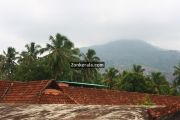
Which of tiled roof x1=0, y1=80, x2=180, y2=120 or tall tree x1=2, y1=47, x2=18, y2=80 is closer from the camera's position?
tiled roof x1=0, y1=80, x2=180, y2=120

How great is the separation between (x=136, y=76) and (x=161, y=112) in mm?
37761

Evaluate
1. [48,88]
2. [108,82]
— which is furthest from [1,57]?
[48,88]

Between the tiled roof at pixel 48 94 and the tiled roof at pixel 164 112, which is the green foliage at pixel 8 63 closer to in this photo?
the tiled roof at pixel 48 94

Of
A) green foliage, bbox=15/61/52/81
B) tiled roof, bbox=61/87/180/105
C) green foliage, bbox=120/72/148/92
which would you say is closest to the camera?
tiled roof, bbox=61/87/180/105

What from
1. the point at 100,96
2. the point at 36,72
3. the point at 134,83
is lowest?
the point at 100,96

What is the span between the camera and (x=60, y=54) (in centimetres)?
4609

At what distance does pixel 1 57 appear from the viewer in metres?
54.5

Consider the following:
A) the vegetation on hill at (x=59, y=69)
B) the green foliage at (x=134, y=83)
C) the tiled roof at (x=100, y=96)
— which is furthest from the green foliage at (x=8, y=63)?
the tiled roof at (x=100, y=96)

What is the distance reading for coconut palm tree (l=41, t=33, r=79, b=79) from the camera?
45844mm

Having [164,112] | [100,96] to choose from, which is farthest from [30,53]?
[164,112]

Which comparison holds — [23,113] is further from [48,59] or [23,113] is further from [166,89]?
[166,89]

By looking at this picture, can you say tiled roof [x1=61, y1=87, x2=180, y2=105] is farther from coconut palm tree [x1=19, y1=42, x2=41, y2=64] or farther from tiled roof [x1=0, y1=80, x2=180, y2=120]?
coconut palm tree [x1=19, y1=42, x2=41, y2=64]

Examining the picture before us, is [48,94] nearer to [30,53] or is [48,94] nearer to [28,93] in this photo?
[28,93]

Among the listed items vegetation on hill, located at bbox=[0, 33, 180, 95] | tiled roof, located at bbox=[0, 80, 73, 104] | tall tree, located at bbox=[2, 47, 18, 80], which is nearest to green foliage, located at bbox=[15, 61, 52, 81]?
vegetation on hill, located at bbox=[0, 33, 180, 95]
